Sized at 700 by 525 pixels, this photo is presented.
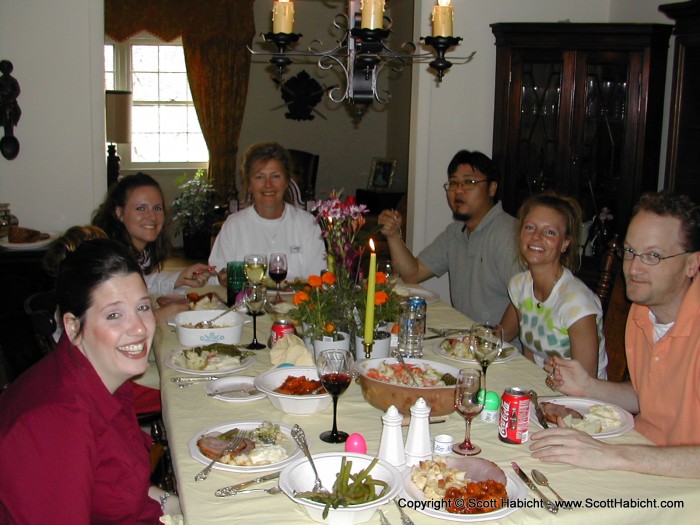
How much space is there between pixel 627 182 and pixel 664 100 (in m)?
0.58

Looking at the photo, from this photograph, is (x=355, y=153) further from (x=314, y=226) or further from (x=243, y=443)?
(x=243, y=443)

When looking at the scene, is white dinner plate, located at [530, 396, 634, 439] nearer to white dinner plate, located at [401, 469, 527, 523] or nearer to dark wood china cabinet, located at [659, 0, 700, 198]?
white dinner plate, located at [401, 469, 527, 523]

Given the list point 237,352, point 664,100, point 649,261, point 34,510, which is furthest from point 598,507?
point 664,100

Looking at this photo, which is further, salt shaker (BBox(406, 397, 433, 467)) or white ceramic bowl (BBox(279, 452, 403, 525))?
salt shaker (BBox(406, 397, 433, 467))

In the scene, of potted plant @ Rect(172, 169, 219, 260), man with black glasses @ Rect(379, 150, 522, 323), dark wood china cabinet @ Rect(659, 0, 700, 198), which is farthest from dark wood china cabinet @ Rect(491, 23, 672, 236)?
potted plant @ Rect(172, 169, 219, 260)

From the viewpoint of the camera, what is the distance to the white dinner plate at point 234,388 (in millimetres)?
1953

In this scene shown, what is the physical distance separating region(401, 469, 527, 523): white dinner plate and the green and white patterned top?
1.02 metres

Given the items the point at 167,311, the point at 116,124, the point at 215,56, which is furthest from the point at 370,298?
the point at 215,56

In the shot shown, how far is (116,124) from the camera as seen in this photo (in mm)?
7562

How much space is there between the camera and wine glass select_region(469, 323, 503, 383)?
2000mm

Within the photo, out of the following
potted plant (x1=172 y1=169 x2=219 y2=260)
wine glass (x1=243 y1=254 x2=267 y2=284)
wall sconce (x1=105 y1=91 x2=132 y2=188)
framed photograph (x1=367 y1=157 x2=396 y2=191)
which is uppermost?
wall sconce (x1=105 y1=91 x2=132 y2=188)

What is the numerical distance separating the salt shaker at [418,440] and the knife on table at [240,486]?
28 centimetres

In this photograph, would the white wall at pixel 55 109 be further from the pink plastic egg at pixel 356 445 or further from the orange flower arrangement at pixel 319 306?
the pink plastic egg at pixel 356 445

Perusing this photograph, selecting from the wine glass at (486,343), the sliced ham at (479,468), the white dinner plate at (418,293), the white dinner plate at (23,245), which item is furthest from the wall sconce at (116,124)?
the sliced ham at (479,468)
